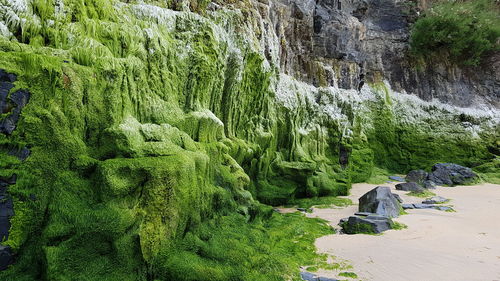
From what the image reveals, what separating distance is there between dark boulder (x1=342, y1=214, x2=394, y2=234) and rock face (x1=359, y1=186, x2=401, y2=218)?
89 centimetres

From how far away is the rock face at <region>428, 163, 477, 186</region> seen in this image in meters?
14.4

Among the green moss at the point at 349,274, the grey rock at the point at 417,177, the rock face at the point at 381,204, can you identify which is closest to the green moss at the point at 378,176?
the grey rock at the point at 417,177

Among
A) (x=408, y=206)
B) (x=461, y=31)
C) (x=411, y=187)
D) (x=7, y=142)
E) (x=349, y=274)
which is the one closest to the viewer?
(x=7, y=142)

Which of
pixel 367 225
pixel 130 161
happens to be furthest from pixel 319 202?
pixel 130 161

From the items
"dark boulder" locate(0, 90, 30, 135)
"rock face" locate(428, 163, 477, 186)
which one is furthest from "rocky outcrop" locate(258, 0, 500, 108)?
"dark boulder" locate(0, 90, 30, 135)

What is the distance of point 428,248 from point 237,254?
11.6ft

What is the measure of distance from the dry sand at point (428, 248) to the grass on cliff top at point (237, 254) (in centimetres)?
46

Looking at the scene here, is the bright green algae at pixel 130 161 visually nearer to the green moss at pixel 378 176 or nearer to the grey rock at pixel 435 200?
the grey rock at pixel 435 200

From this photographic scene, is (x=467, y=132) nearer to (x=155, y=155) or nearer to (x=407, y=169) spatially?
(x=407, y=169)

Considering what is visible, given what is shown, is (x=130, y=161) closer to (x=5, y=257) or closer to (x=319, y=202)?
(x=5, y=257)

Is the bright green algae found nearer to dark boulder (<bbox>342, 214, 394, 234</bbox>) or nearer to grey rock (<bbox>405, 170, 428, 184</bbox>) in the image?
dark boulder (<bbox>342, 214, 394, 234</bbox>)

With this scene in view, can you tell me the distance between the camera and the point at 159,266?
418cm

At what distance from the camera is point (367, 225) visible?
21.4ft

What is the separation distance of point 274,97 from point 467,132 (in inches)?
593
